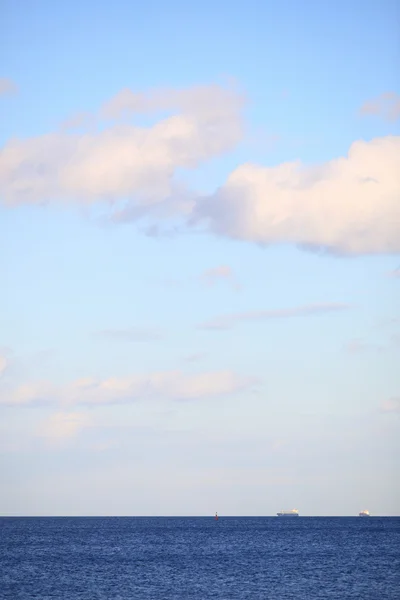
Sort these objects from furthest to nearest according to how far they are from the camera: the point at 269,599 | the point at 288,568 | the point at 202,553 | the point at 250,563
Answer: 1. the point at 202,553
2. the point at 250,563
3. the point at 288,568
4. the point at 269,599

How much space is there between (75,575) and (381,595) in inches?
1891

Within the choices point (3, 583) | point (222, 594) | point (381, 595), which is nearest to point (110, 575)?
point (3, 583)

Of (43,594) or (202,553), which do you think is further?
(202,553)

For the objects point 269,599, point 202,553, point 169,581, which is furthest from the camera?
point 202,553

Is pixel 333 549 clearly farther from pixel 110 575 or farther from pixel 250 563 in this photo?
pixel 110 575

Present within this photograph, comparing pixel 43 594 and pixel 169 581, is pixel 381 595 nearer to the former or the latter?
pixel 169 581

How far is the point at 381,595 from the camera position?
4075 inches

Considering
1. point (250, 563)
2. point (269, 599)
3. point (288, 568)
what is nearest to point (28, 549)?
point (250, 563)

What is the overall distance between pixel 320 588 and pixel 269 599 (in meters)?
11.9

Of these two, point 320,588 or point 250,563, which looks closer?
point 320,588

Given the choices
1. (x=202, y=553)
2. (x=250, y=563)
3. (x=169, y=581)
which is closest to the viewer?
(x=169, y=581)

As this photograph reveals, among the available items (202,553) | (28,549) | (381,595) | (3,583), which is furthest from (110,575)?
(28,549)

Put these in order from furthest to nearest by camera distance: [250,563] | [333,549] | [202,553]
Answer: [333,549], [202,553], [250,563]

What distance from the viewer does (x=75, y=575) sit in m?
127
